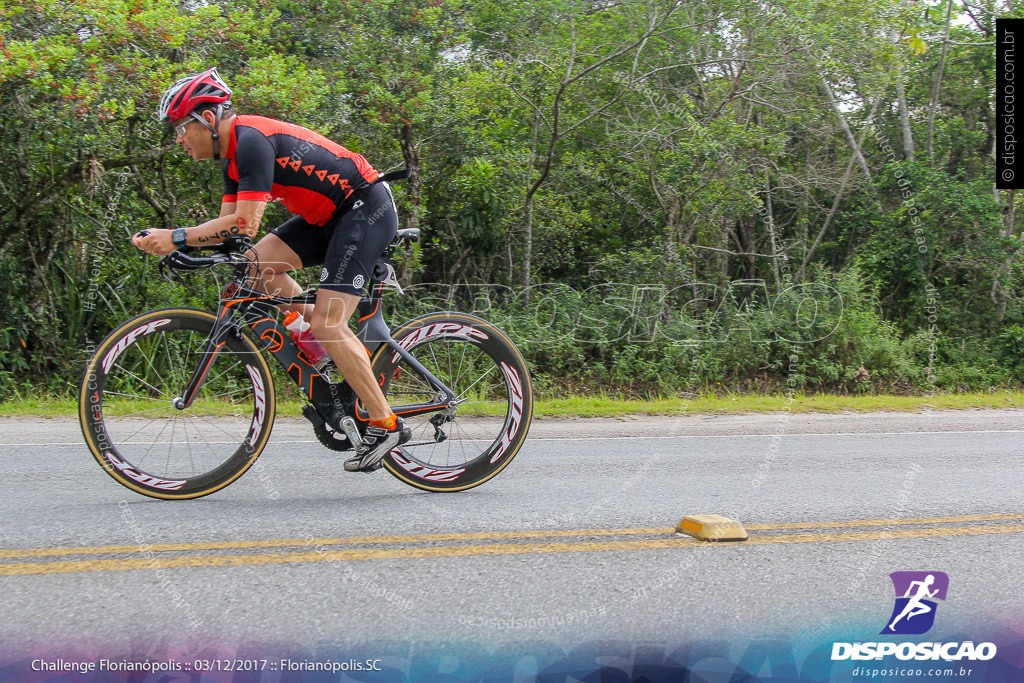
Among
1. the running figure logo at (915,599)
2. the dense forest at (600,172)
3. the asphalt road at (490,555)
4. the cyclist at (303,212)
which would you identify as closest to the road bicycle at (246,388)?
the cyclist at (303,212)

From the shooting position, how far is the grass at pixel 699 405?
29.4 feet

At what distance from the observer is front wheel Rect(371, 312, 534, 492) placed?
4562 millimetres

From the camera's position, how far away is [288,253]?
450cm

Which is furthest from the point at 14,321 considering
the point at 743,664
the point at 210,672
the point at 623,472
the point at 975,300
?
the point at 975,300

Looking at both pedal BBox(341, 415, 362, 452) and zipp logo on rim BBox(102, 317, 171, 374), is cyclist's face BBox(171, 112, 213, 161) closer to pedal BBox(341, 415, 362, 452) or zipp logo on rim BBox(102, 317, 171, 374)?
zipp logo on rim BBox(102, 317, 171, 374)

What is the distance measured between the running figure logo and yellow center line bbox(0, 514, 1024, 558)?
80 cm

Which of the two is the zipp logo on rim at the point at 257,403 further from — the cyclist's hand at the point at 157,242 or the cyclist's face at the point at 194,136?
the cyclist's face at the point at 194,136

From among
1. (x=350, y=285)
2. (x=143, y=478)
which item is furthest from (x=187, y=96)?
(x=143, y=478)

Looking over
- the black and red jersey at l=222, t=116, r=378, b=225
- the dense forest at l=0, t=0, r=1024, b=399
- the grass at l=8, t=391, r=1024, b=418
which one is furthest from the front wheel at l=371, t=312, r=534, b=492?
the dense forest at l=0, t=0, r=1024, b=399

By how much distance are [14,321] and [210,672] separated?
32.5ft

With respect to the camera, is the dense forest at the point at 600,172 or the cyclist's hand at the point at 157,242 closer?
the cyclist's hand at the point at 157,242

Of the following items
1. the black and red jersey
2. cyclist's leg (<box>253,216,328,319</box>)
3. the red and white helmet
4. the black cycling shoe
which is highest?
the red and white helmet

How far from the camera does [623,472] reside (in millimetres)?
5590

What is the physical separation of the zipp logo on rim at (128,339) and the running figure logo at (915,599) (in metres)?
3.62
